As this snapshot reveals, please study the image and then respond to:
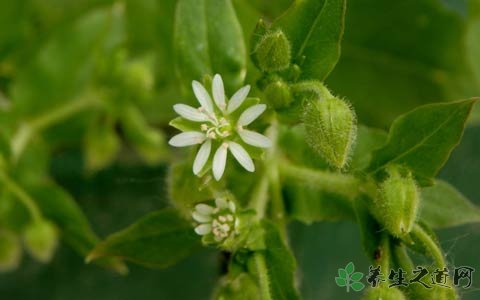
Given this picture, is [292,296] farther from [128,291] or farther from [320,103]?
[128,291]

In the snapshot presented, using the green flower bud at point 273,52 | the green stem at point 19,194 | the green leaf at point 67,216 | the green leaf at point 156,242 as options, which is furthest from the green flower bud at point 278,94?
the green stem at point 19,194

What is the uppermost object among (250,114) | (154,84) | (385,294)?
(154,84)

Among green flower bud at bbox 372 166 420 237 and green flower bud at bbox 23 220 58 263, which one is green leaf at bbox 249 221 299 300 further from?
green flower bud at bbox 23 220 58 263

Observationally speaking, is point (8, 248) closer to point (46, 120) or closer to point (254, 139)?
point (46, 120)

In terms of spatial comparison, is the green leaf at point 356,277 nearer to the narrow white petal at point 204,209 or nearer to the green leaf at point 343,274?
the green leaf at point 343,274

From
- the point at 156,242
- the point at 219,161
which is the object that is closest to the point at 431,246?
the point at 219,161

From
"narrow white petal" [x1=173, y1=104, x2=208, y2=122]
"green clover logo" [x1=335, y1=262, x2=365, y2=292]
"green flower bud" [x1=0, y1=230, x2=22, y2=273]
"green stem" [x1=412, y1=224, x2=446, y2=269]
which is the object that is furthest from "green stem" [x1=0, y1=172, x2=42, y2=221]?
"green stem" [x1=412, y1=224, x2=446, y2=269]
